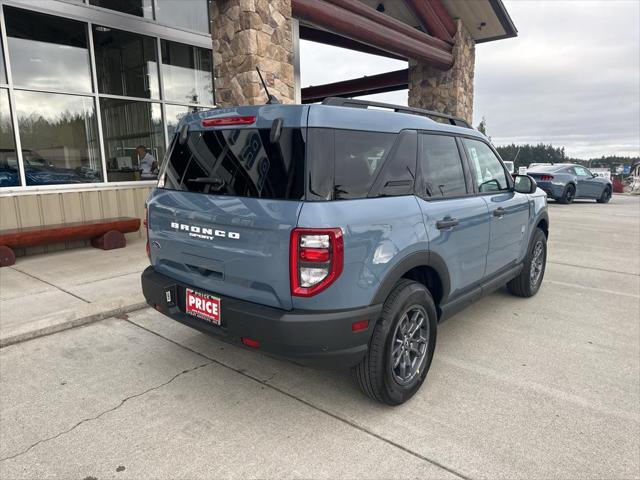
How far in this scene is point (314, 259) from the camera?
2383 mm

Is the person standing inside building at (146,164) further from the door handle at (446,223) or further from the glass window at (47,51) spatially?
the door handle at (446,223)

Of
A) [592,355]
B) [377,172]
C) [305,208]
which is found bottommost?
[592,355]

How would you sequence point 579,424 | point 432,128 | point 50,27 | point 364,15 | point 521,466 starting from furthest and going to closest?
1. point 364,15
2. point 50,27
3. point 432,128
4. point 579,424
5. point 521,466

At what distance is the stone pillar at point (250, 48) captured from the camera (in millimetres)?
6273

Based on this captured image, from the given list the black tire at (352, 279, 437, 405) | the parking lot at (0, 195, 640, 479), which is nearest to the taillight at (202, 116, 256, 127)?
the black tire at (352, 279, 437, 405)

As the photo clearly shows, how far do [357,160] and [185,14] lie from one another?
→ 805 centimetres

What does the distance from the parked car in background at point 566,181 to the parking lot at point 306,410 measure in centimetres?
1355

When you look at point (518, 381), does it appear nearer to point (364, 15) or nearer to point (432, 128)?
point (432, 128)

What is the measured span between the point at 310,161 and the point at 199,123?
1.05 m

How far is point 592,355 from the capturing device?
3.72m

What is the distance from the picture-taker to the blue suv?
2.44m

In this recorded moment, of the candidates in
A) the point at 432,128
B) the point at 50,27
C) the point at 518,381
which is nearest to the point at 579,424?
the point at 518,381

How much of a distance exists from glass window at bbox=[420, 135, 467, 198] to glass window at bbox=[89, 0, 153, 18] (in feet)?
23.4

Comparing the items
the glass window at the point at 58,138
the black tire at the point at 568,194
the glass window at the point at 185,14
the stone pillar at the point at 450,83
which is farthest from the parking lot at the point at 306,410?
the black tire at the point at 568,194
